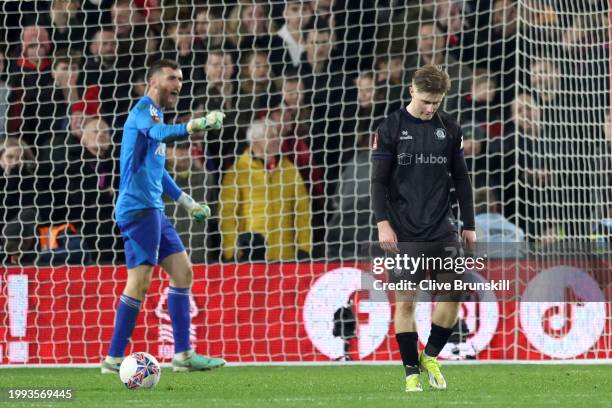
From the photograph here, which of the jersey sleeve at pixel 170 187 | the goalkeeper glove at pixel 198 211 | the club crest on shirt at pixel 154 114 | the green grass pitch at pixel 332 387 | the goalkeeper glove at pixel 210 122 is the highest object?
the club crest on shirt at pixel 154 114

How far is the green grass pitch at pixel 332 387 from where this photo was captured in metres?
6.21

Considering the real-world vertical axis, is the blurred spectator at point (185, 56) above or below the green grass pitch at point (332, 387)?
above

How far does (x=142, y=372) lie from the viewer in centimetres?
695

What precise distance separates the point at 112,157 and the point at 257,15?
185cm

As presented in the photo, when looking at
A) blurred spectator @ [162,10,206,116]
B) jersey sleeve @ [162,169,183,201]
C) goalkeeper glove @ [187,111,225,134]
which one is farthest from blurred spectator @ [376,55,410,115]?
goalkeeper glove @ [187,111,225,134]

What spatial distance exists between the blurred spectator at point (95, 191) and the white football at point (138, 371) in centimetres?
339

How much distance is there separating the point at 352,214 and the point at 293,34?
6.01ft

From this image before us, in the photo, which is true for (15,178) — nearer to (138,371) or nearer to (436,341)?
(138,371)

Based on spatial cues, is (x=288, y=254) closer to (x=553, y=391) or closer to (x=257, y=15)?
(x=257, y=15)

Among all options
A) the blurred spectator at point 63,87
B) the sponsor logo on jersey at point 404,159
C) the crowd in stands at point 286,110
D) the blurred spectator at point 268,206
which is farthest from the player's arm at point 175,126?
the blurred spectator at point 63,87

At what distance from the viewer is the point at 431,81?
6.39 m

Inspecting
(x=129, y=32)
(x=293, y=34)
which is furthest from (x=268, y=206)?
(x=129, y=32)

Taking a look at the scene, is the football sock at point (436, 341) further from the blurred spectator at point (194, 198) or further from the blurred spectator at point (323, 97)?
the blurred spectator at point (323, 97)

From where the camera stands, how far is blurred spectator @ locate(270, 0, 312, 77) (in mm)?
11062
